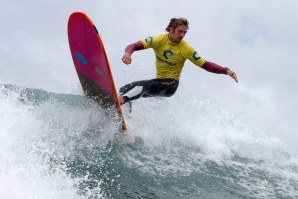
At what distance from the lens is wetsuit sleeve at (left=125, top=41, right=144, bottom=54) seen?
637cm

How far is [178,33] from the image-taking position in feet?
21.7

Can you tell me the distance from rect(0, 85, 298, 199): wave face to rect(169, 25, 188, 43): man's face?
1.81 metres

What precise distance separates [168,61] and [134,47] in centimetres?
75

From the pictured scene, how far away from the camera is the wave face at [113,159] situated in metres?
4.13

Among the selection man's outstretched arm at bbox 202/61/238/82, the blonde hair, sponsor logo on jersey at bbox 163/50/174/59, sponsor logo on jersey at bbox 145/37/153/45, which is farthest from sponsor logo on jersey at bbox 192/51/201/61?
sponsor logo on jersey at bbox 145/37/153/45

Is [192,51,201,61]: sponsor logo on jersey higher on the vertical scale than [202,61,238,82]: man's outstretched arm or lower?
higher

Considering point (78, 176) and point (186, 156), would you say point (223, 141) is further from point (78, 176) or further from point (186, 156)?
point (78, 176)

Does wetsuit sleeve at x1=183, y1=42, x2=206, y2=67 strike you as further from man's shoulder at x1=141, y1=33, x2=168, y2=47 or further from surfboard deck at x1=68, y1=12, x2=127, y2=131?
surfboard deck at x1=68, y1=12, x2=127, y2=131

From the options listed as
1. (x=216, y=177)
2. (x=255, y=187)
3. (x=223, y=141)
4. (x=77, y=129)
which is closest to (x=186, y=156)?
(x=216, y=177)

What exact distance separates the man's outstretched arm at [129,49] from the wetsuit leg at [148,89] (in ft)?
2.22

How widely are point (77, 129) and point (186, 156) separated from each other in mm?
2220

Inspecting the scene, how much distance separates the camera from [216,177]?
21.4ft

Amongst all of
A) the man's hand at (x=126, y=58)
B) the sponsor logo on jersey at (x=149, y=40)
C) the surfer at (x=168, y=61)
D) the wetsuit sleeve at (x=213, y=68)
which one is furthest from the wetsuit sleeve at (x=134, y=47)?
the wetsuit sleeve at (x=213, y=68)

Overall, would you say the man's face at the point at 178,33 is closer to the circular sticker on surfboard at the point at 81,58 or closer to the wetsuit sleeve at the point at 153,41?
the wetsuit sleeve at the point at 153,41
